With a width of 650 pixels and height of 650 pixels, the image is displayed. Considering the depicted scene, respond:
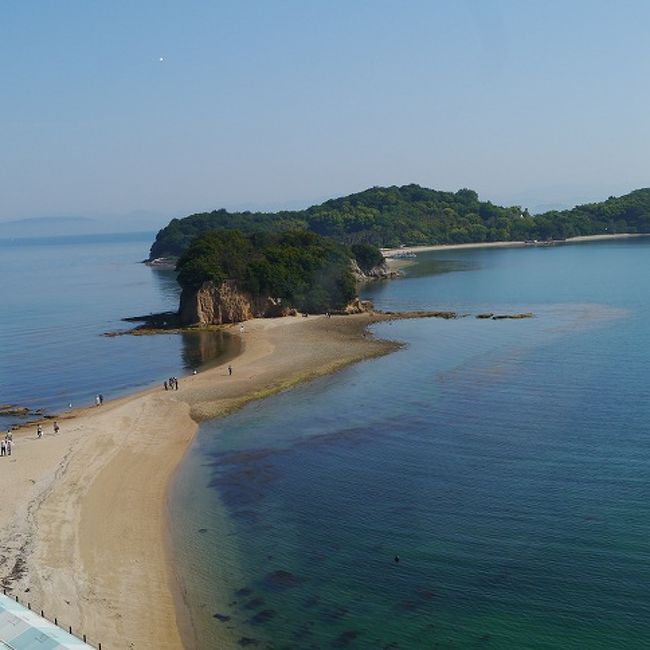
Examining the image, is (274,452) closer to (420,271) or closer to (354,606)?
(354,606)

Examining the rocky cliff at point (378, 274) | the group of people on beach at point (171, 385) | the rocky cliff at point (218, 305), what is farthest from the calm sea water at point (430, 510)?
the rocky cliff at point (378, 274)

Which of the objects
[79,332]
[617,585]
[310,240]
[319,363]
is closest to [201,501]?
[617,585]

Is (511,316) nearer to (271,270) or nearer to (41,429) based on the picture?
(271,270)

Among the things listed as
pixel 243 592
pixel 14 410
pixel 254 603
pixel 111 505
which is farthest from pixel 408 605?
pixel 14 410

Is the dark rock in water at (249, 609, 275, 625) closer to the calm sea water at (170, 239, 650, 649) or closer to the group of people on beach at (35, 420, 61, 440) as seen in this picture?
the calm sea water at (170, 239, 650, 649)

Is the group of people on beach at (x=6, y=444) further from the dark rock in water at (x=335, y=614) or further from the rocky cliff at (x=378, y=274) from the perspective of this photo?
the rocky cliff at (x=378, y=274)
